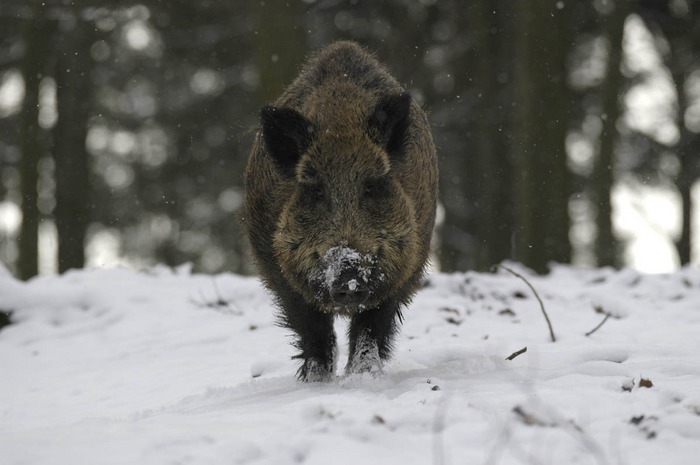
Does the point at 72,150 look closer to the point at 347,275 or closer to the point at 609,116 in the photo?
the point at 609,116

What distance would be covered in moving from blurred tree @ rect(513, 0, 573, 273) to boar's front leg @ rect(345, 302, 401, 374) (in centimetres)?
624

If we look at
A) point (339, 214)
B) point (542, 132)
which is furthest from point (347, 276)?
point (542, 132)

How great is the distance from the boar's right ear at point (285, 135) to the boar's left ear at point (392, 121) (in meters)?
0.41

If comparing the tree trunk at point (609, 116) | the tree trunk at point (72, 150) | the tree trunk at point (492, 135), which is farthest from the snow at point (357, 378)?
the tree trunk at point (609, 116)

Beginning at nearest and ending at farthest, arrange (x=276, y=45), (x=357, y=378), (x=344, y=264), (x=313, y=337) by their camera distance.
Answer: (x=344, y=264), (x=357, y=378), (x=313, y=337), (x=276, y=45)

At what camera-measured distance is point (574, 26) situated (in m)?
14.0

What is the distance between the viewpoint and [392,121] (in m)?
5.11

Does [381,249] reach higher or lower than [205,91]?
lower

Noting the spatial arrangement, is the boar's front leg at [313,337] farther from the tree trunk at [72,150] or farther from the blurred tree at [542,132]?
the tree trunk at [72,150]

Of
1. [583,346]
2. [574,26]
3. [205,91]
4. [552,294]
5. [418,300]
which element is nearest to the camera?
[583,346]

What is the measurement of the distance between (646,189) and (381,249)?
1370 cm

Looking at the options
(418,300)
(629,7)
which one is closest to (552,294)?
(418,300)

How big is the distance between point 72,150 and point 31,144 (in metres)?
0.60

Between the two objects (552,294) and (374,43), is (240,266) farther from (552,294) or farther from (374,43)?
(552,294)
